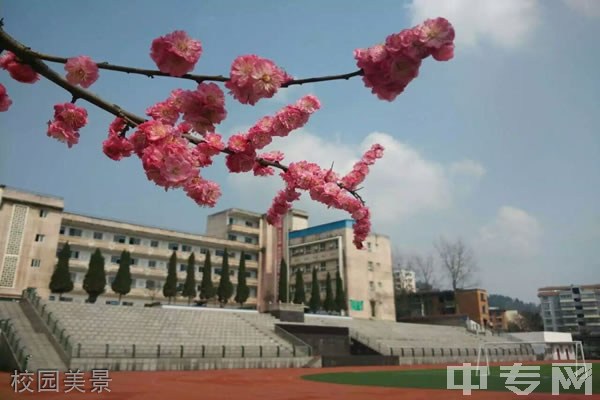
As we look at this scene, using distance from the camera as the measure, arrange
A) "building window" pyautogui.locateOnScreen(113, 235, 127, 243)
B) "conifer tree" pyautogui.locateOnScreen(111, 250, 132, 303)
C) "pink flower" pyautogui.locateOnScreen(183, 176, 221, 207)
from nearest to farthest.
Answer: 1. "pink flower" pyautogui.locateOnScreen(183, 176, 221, 207)
2. "conifer tree" pyautogui.locateOnScreen(111, 250, 132, 303)
3. "building window" pyautogui.locateOnScreen(113, 235, 127, 243)

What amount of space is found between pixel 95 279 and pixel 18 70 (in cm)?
3527

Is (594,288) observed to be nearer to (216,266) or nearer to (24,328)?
(216,266)

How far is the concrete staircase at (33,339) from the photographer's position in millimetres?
17131

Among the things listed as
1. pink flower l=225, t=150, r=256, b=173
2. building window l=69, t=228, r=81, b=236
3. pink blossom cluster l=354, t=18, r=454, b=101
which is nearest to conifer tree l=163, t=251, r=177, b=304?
building window l=69, t=228, r=81, b=236

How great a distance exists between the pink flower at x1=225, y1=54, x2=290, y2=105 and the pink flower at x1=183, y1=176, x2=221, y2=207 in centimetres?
123

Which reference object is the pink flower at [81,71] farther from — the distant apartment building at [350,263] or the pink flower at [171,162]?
the distant apartment building at [350,263]

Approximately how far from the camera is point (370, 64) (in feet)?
8.88

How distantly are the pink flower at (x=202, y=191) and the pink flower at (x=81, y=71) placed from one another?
1.17 meters

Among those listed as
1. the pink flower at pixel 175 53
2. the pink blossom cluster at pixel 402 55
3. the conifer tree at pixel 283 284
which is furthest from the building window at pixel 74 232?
the pink blossom cluster at pixel 402 55

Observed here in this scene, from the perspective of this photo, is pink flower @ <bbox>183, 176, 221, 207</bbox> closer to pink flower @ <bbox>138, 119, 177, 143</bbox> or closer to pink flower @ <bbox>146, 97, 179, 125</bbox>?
pink flower @ <bbox>146, 97, 179, 125</bbox>

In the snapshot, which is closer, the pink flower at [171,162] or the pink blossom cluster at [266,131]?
the pink flower at [171,162]

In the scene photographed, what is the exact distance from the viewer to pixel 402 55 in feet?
8.64

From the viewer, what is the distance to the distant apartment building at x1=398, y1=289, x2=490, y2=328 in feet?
253

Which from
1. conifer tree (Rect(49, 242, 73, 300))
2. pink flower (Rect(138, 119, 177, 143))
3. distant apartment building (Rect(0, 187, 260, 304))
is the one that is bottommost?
pink flower (Rect(138, 119, 177, 143))
